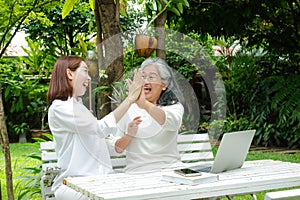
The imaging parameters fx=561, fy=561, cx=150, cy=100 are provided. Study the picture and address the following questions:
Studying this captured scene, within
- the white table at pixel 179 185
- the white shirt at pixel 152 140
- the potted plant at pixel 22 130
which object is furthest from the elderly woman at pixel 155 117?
the potted plant at pixel 22 130

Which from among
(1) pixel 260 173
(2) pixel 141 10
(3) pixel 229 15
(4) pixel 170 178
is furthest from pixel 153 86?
(3) pixel 229 15

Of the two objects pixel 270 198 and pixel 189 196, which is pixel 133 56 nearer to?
pixel 189 196

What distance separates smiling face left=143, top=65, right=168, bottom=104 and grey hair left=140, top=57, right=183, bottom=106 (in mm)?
15

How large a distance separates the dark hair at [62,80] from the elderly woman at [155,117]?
345 mm

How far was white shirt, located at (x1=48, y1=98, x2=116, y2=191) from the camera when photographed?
2.61 metres

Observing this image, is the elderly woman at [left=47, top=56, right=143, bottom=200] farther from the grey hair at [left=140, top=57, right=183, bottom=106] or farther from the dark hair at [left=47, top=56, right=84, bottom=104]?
the grey hair at [left=140, top=57, right=183, bottom=106]

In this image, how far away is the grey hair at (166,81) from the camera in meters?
2.53

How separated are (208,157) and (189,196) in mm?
527

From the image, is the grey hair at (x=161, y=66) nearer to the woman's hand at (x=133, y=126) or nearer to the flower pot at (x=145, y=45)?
the flower pot at (x=145, y=45)

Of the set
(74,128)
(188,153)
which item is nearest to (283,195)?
(188,153)

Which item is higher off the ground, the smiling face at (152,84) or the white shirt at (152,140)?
the smiling face at (152,84)

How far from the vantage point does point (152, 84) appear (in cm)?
252

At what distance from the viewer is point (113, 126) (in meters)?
2.56

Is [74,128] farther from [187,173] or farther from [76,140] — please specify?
[187,173]
